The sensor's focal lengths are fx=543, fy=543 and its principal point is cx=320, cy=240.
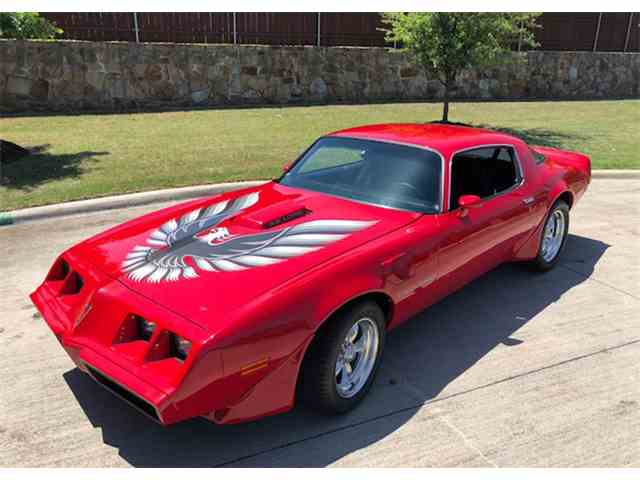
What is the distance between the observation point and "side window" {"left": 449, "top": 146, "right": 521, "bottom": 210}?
4137 mm

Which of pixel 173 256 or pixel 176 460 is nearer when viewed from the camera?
pixel 176 460

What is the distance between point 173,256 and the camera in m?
3.30

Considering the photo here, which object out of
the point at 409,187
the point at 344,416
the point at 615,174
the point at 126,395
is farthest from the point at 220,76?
the point at 126,395

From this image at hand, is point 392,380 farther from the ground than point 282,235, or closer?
closer

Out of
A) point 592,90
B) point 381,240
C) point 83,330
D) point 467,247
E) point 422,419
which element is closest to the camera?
point 83,330

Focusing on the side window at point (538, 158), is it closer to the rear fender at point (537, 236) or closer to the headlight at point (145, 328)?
the rear fender at point (537, 236)

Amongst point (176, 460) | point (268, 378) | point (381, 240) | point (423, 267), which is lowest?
point (176, 460)

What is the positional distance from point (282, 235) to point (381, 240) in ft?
2.06

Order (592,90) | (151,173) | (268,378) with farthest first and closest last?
1. (592,90)
2. (151,173)
3. (268,378)

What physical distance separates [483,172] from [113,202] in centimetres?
486

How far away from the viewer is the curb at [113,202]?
21.5ft

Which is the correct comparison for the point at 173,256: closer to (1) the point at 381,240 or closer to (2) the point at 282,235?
(2) the point at 282,235

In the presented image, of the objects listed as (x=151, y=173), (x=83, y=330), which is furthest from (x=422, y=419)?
(x=151, y=173)

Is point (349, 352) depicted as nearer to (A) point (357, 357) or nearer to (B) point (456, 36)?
(A) point (357, 357)
